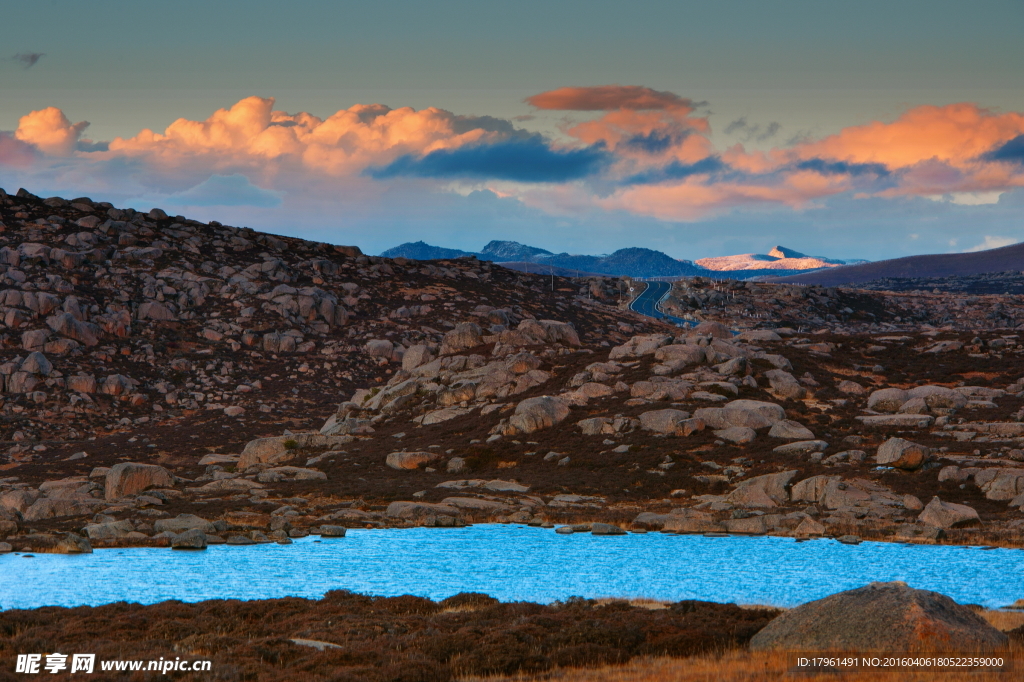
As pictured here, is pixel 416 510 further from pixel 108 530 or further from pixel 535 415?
pixel 535 415

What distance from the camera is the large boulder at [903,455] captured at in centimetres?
5628

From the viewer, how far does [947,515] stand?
46.3 metres

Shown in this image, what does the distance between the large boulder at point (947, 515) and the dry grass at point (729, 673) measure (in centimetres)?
2765

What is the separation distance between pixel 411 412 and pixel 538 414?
16.8m

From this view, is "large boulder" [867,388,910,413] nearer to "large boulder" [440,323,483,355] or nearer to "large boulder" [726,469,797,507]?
"large boulder" [726,469,797,507]

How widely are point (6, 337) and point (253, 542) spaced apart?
70335 millimetres

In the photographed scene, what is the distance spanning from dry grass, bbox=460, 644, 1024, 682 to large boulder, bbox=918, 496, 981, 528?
2765 cm

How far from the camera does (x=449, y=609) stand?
29.8 m

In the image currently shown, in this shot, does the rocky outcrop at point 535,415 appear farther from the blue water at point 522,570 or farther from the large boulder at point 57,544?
the large boulder at point 57,544

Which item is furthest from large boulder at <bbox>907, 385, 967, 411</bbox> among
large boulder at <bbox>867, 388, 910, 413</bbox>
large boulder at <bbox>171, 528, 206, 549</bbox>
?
large boulder at <bbox>171, 528, 206, 549</bbox>

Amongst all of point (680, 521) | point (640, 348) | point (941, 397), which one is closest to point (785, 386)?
point (941, 397)

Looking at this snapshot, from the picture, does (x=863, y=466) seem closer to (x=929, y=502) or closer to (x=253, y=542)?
(x=929, y=502)

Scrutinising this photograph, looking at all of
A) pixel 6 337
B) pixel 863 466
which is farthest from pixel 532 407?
pixel 6 337

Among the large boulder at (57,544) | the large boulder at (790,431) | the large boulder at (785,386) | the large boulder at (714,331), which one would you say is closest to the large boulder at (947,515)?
the large boulder at (790,431)
